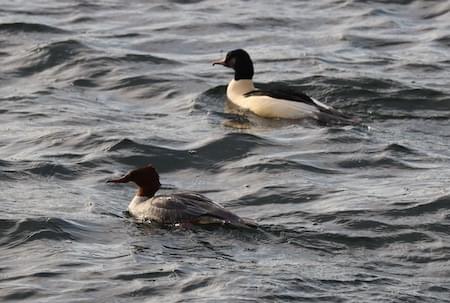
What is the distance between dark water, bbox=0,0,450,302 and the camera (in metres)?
12.4

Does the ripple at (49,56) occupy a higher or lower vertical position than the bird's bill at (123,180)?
lower

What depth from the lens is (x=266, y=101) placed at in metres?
19.1

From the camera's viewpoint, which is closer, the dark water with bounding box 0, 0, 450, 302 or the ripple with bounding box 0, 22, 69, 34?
the dark water with bounding box 0, 0, 450, 302

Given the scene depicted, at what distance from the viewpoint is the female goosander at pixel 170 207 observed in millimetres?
13570

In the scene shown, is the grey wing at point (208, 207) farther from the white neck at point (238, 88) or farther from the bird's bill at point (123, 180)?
the white neck at point (238, 88)

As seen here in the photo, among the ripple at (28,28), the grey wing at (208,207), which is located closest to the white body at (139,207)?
the grey wing at (208,207)

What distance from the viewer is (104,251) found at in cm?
1308

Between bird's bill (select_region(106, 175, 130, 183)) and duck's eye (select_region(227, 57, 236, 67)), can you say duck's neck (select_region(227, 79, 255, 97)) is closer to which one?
duck's eye (select_region(227, 57, 236, 67))

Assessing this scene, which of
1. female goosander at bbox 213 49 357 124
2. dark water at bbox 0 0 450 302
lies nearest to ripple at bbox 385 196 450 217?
dark water at bbox 0 0 450 302

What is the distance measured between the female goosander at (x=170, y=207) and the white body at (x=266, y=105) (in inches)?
168

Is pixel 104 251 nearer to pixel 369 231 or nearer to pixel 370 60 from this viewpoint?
pixel 369 231

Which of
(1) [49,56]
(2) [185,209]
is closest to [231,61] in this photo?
(1) [49,56]

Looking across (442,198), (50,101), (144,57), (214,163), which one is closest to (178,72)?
(144,57)

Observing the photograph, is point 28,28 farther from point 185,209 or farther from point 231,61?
point 185,209
